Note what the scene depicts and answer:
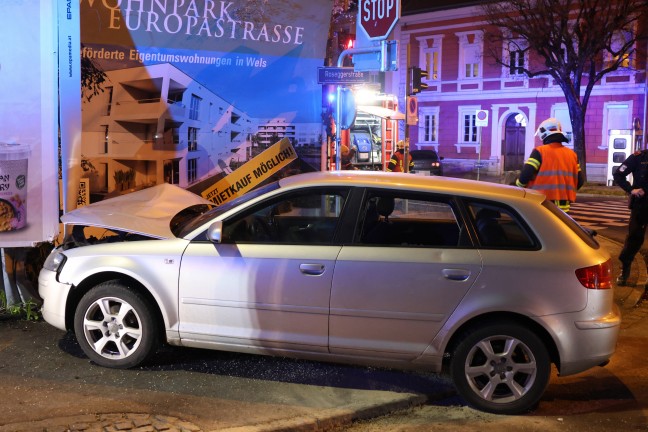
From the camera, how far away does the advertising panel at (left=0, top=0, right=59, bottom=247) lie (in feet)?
19.8

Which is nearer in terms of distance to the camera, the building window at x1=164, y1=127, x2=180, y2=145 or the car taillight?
the car taillight

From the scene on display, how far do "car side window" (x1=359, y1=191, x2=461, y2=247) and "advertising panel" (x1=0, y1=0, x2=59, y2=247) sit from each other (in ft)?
11.5

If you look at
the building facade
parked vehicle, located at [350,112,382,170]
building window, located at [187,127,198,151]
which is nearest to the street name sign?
building window, located at [187,127,198,151]

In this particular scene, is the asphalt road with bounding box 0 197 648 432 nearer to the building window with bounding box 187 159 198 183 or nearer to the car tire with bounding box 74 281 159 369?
the car tire with bounding box 74 281 159 369

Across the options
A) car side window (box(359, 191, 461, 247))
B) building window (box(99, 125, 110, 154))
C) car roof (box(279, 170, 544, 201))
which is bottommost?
car side window (box(359, 191, 461, 247))

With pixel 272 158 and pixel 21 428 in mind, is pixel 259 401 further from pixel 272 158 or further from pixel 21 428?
pixel 272 158

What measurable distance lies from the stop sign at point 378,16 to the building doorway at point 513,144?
1047 inches

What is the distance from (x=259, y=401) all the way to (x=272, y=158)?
482cm

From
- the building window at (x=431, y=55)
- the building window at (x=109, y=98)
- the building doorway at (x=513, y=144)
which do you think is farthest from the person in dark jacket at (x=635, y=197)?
the building window at (x=431, y=55)

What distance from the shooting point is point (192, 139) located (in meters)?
8.25

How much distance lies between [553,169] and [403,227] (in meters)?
2.72

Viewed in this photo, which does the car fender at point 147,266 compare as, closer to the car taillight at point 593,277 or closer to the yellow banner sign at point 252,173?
the car taillight at point 593,277

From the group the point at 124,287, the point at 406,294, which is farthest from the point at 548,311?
the point at 124,287

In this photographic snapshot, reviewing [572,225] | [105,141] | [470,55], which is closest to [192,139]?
[105,141]
